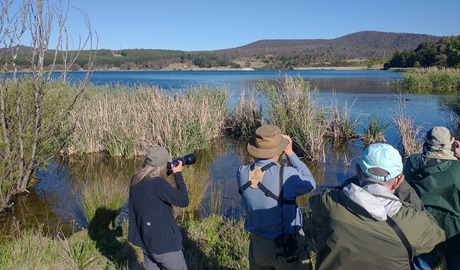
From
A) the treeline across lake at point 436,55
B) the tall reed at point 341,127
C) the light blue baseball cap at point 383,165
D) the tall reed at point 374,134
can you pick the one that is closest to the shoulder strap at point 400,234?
the light blue baseball cap at point 383,165

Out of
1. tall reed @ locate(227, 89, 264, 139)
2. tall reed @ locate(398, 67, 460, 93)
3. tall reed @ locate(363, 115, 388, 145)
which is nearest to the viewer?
tall reed @ locate(363, 115, 388, 145)

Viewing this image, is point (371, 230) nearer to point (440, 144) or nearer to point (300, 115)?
point (440, 144)

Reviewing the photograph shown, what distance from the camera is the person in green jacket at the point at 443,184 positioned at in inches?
117

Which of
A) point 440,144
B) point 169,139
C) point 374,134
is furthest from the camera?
point 374,134

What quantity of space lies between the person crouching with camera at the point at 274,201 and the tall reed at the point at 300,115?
731 centimetres

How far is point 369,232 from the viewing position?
6.32 ft

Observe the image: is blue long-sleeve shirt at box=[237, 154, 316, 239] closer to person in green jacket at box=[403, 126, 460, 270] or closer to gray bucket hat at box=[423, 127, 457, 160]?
person in green jacket at box=[403, 126, 460, 270]

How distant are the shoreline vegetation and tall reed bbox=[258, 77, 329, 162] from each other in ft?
0.10

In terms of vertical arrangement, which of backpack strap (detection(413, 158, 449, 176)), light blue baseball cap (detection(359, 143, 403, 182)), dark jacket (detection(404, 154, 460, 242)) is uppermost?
light blue baseball cap (detection(359, 143, 403, 182))

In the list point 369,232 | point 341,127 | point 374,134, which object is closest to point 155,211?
point 369,232

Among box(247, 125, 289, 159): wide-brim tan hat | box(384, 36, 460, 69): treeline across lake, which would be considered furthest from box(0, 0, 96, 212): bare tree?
box(384, 36, 460, 69): treeline across lake

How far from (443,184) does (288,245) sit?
1281 mm

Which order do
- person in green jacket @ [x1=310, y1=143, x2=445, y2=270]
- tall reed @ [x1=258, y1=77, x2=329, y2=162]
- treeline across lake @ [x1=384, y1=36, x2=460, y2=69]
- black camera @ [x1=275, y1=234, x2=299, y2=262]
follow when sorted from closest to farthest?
1. person in green jacket @ [x1=310, y1=143, x2=445, y2=270]
2. black camera @ [x1=275, y1=234, x2=299, y2=262]
3. tall reed @ [x1=258, y1=77, x2=329, y2=162]
4. treeline across lake @ [x1=384, y1=36, x2=460, y2=69]

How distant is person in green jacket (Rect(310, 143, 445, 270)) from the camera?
1925 mm
